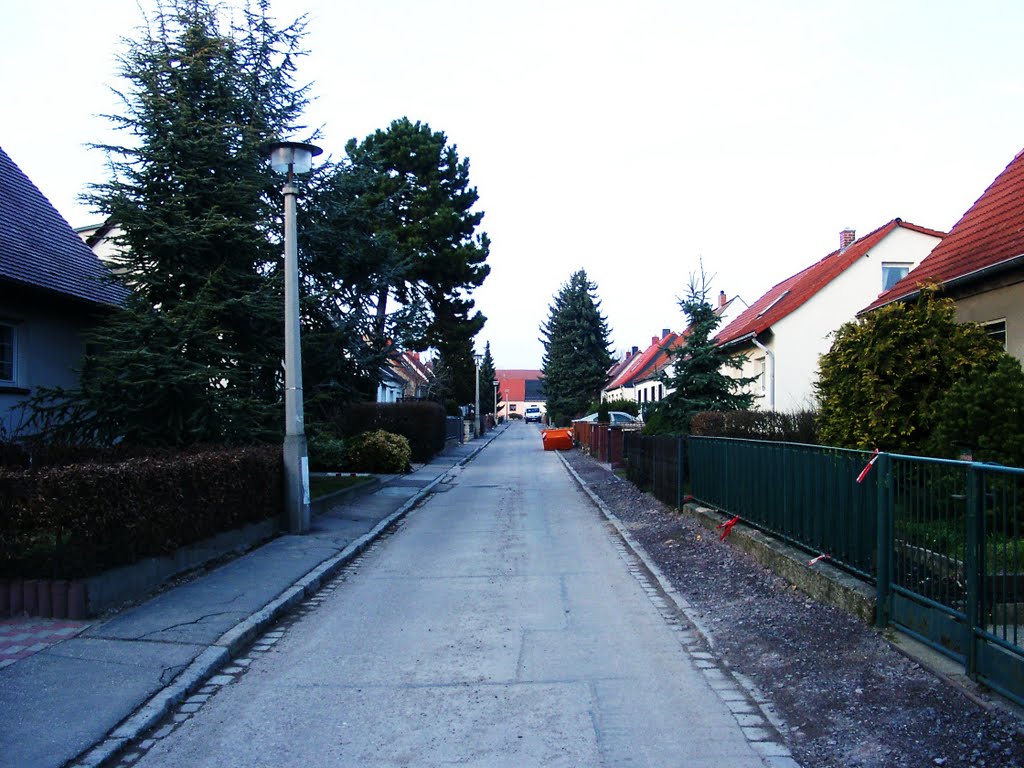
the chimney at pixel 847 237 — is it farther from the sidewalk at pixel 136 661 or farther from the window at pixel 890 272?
the sidewalk at pixel 136 661

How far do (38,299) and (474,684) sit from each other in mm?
12496

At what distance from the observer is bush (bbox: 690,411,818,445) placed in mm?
16280

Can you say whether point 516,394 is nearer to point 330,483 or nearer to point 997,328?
point 330,483

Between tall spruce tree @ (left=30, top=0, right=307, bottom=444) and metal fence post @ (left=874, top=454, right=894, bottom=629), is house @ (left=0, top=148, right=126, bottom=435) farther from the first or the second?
metal fence post @ (left=874, top=454, right=894, bottom=629)

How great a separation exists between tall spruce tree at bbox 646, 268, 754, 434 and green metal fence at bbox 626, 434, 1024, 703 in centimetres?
944

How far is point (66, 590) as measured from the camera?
23.7ft

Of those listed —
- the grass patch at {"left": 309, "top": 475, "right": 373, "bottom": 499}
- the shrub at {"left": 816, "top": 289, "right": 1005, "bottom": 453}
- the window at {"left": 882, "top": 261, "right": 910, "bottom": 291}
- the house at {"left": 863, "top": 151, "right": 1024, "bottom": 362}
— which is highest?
the window at {"left": 882, "top": 261, "right": 910, "bottom": 291}

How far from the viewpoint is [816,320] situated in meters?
26.5

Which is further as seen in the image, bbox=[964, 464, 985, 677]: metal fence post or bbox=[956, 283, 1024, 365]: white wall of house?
bbox=[956, 283, 1024, 365]: white wall of house

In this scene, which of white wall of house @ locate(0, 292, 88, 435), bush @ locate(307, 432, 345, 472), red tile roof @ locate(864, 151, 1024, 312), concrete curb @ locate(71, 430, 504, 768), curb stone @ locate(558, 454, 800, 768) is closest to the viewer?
curb stone @ locate(558, 454, 800, 768)

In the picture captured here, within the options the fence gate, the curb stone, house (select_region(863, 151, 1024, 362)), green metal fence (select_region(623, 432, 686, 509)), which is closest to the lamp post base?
the curb stone

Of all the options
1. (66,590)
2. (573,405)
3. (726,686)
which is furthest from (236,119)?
(573,405)

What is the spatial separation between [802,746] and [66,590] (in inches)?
232

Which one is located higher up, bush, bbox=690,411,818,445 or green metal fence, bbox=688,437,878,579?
bush, bbox=690,411,818,445
